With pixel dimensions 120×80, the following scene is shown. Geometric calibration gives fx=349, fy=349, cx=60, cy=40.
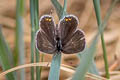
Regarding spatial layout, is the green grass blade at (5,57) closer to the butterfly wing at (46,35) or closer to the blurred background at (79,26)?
the butterfly wing at (46,35)

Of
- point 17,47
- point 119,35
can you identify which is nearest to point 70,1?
point 119,35

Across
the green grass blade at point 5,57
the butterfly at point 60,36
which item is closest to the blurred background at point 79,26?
the green grass blade at point 5,57

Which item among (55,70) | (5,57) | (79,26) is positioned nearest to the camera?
(55,70)

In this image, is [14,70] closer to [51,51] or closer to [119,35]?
[51,51]

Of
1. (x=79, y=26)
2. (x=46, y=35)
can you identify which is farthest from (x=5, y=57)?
(x=79, y=26)

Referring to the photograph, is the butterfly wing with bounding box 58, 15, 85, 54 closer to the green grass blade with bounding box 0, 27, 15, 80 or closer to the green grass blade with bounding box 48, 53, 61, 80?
the green grass blade with bounding box 48, 53, 61, 80

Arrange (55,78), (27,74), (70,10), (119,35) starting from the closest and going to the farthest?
(55,78), (27,74), (119,35), (70,10)

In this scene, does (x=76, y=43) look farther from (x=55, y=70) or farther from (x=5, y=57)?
(x=5, y=57)
